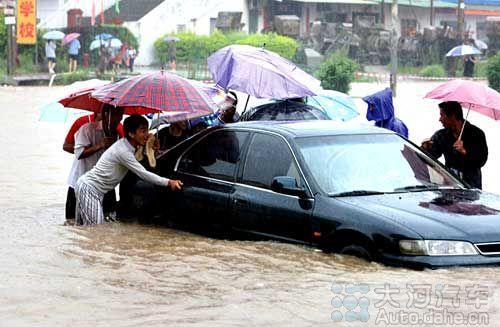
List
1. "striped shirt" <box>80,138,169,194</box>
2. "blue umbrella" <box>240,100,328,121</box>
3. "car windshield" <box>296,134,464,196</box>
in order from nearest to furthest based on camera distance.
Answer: "car windshield" <box>296,134,464,196</box>, "striped shirt" <box>80,138,169,194</box>, "blue umbrella" <box>240,100,328,121</box>

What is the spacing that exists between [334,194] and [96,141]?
2911 mm

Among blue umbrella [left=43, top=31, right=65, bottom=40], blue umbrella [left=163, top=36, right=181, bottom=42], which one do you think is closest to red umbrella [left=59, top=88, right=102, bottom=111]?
blue umbrella [left=43, top=31, right=65, bottom=40]

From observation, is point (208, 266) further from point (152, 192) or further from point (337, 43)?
point (337, 43)

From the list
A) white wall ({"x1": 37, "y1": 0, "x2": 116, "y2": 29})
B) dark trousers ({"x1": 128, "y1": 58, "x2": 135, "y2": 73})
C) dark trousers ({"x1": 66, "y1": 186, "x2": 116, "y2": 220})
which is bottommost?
dark trousers ({"x1": 128, "y1": 58, "x2": 135, "y2": 73})

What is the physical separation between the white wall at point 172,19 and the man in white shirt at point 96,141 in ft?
146

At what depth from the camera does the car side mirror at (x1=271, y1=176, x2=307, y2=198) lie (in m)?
8.67

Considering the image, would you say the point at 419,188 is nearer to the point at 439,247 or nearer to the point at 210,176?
the point at 439,247

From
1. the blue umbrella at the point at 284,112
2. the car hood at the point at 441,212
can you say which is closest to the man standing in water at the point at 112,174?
the blue umbrella at the point at 284,112

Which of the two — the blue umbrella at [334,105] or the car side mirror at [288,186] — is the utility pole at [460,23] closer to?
the blue umbrella at [334,105]

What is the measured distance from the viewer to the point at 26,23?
47.2 meters

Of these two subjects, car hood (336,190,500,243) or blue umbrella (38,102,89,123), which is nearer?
car hood (336,190,500,243)

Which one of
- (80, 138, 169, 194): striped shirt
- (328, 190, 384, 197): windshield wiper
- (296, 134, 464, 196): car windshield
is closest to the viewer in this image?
(328, 190, 384, 197): windshield wiper

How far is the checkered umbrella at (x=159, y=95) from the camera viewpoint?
9.84m

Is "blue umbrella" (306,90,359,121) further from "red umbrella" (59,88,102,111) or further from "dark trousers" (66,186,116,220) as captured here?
"dark trousers" (66,186,116,220)
